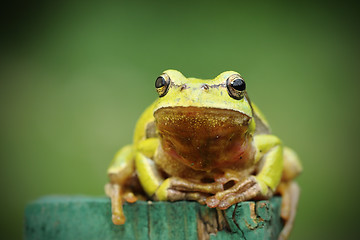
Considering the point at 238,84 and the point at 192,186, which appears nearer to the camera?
the point at 238,84

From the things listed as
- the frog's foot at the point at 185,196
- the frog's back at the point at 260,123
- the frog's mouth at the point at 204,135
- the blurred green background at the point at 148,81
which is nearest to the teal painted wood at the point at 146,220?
the frog's foot at the point at 185,196

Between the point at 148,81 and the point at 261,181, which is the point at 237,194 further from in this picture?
the point at 148,81

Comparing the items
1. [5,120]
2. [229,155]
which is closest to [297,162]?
[229,155]

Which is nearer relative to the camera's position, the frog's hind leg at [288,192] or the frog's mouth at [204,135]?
the frog's mouth at [204,135]

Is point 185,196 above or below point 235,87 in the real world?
below

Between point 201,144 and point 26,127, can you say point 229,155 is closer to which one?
point 201,144

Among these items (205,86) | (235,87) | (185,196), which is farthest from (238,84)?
(185,196)

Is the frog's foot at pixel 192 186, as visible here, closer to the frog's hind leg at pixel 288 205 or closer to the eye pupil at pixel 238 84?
the eye pupil at pixel 238 84
